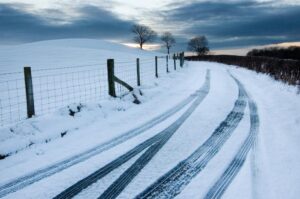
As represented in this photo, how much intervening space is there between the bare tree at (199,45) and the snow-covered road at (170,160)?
122 metres

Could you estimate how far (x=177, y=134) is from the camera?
7852 mm

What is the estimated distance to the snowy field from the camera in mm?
4836

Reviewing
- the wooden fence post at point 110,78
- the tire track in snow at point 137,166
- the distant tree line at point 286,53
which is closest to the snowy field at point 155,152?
the tire track in snow at point 137,166

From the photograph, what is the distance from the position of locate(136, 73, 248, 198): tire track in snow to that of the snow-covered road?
0.01 m

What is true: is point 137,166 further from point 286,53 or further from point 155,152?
point 286,53

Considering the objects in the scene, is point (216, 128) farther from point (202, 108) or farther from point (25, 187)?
point (25, 187)

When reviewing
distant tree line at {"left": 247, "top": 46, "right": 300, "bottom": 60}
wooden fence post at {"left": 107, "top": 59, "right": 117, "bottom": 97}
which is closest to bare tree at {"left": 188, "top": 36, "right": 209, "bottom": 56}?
distant tree line at {"left": 247, "top": 46, "right": 300, "bottom": 60}

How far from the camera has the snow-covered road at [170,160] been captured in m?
4.78

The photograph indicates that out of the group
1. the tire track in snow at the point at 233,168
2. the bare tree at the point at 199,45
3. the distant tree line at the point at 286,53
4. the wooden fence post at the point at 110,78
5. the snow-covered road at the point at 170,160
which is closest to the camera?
the tire track in snow at the point at 233,168

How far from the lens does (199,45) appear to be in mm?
131250

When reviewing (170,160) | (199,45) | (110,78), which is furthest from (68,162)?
(199,45)

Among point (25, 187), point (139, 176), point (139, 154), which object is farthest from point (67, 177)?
point (139, 154)

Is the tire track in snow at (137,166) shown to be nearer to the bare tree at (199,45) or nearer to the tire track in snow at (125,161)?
the tire track in snow at (125,161)

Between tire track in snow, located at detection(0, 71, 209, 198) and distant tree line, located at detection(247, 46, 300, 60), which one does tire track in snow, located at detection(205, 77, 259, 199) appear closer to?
tire track in snow, located at detection(0, 71, 209, 198)
